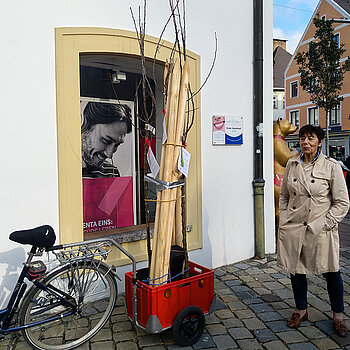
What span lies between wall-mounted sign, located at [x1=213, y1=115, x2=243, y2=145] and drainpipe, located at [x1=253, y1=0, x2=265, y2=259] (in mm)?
297

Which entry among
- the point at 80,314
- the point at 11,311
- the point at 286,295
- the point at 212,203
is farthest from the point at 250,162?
the point at 11,311

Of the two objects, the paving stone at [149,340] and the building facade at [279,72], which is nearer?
the paving stone at [149,340]

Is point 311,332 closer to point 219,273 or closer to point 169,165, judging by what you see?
point 219,273

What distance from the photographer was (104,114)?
5520mm

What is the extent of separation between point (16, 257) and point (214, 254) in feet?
8.76

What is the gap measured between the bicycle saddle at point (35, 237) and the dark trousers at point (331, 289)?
7.36ft

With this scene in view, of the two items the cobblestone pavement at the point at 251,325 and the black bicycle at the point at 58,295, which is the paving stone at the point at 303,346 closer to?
the cobblestone pavement at the point at 251,325

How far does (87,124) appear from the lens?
17.5ft

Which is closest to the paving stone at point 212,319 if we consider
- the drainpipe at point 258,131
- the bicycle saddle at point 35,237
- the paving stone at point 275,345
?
the paving stone at point 275,345

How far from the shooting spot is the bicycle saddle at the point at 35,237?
307 centimetres

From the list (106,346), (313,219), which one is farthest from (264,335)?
(106,346)

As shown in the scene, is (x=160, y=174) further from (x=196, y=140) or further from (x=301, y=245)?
(x=196, y=140)

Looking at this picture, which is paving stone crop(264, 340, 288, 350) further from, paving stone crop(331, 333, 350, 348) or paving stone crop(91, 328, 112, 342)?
paving stone crop(91, 328, 112, 342)

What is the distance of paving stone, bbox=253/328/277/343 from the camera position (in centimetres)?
347
